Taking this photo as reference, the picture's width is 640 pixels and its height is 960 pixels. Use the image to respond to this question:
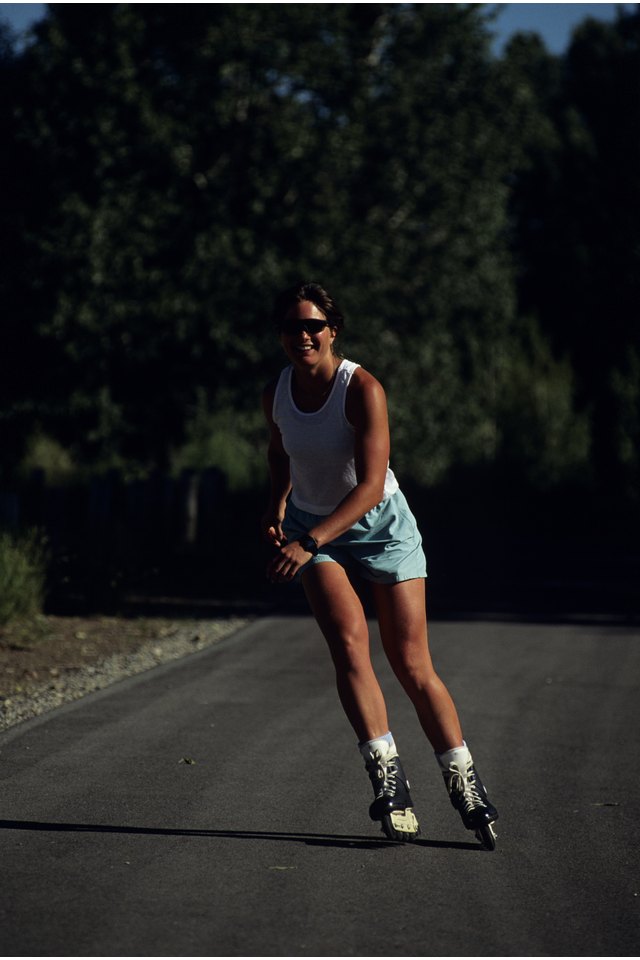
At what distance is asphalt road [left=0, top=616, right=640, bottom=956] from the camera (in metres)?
4.62

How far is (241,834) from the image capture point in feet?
19.2

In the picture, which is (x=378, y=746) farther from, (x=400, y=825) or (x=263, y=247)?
(x=263, y=247)

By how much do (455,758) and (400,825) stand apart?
31 cm

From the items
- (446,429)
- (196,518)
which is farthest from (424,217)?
(196,518)

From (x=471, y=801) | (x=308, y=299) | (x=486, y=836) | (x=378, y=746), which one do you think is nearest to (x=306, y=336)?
(x=308, y=299)

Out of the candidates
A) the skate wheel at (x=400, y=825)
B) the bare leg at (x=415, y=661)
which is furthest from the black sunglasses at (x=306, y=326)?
the skate wheel at (x=400, y=825)

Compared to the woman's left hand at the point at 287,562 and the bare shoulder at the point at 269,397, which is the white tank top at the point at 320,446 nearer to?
the bare shoulder at the point at 269,397

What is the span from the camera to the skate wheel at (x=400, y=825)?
573cm

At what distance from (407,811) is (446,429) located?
94.7 feet

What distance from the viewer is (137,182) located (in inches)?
1095

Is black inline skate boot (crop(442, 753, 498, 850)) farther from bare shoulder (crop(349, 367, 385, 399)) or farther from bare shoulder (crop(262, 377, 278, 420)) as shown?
bare shoulder (crop(262, 377, 278, 420))

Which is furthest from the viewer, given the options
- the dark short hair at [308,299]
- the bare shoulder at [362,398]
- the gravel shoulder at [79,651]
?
the gravel shoulder at [79,651]

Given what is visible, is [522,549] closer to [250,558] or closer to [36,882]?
[250,558]

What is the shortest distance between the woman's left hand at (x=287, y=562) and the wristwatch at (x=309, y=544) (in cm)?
2
